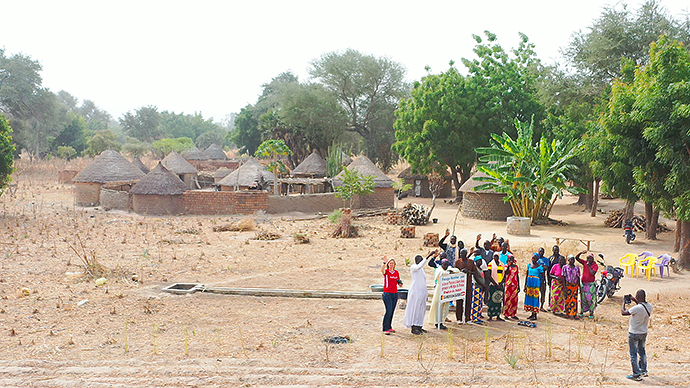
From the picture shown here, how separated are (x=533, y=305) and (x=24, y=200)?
24.2 metres

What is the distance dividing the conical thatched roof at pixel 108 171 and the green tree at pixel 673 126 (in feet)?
74.0

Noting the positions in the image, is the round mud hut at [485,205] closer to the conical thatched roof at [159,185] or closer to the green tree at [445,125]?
the green tree at [445,125]

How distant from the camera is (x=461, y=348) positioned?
303 inches

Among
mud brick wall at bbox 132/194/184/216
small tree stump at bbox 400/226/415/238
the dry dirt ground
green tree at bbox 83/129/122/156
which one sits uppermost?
green tree at bbox 83/129/122/156

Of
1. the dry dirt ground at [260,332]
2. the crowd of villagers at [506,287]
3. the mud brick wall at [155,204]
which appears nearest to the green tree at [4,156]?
the mud brick wall at [155,204]

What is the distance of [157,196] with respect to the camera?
75.6 ft

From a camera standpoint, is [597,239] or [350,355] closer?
[350,355]

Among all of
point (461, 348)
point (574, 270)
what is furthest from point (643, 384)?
point (574, 270)

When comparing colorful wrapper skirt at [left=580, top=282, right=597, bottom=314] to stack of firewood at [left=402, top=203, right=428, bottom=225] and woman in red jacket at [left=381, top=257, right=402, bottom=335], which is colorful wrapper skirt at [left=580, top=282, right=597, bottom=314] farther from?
stack of firewood at [left=402, top=203, right=428, bottom=225]

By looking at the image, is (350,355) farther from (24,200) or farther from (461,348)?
(24,200)

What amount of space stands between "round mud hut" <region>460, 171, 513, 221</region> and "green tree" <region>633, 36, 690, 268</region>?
33.2 ft

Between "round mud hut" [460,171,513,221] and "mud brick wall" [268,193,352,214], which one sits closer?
"round mud hut" [460,171,513,221]

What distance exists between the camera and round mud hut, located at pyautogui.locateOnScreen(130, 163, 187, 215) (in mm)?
22986

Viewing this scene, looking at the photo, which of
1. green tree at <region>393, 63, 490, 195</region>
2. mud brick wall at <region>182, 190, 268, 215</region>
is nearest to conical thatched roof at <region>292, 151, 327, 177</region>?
green tree at <region>393, 63, 490, 195</region>
